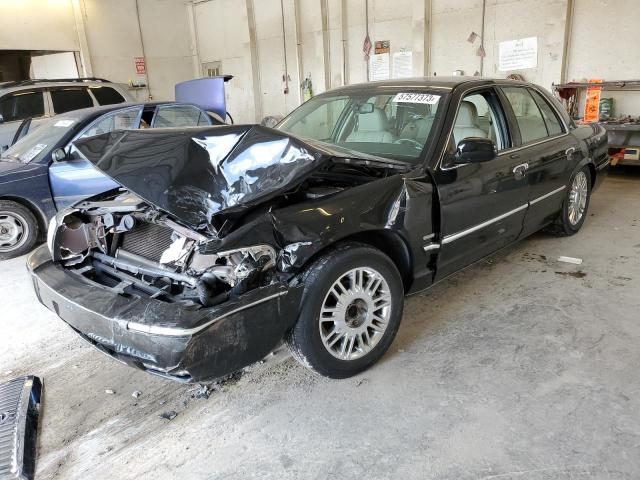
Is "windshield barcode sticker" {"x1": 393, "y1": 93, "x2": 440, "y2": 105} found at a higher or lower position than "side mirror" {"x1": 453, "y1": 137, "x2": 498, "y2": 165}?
higher

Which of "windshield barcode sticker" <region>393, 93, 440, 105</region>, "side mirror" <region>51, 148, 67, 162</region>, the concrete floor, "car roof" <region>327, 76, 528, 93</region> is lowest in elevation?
the concrete floor

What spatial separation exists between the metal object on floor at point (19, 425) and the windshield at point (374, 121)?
2250 millimetres

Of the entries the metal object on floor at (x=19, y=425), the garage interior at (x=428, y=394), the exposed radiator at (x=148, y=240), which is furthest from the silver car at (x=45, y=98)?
the metal object on floor at (x=19, y=425)

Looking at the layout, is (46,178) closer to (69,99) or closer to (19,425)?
(19,425)

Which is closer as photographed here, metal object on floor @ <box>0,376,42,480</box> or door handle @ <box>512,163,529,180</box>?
metal object on floor @ <box>0,376,42,480</box>

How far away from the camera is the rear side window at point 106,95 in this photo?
774cm

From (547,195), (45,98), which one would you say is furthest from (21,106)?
(547,195)

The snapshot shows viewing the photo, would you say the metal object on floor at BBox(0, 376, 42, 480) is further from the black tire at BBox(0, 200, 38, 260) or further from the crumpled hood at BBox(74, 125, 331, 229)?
the black tire at BBox(0, 200, 38, 260)

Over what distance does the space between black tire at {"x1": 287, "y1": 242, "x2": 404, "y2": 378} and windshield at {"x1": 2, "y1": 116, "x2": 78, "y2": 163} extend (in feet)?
13.0

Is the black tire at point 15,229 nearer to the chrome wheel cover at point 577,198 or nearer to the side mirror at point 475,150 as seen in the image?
the side mirror at point 475,150

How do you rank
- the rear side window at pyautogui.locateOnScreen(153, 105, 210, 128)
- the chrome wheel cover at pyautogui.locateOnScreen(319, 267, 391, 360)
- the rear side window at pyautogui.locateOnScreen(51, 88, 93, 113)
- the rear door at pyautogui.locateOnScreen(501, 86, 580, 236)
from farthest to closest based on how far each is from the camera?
1. the rear side window at pyautogui.locateOnScreen(51, 88, 93, 113)
2. the rear side window at pyautogui.locateOnScreen(153, 105, 210, 128)
3. the rear door at pyautogui.locateOnScreen(501, 86, 580, 236)
4. the chrome wheel cover at pyautogui.locateOnScreen(319, 267, 391, 360)

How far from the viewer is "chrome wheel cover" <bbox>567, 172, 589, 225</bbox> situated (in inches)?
175

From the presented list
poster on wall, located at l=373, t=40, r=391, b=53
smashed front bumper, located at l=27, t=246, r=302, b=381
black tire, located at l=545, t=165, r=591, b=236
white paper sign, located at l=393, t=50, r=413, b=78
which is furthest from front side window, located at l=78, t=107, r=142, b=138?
poster on wall, located at l=373, t=40, r=391, b=53

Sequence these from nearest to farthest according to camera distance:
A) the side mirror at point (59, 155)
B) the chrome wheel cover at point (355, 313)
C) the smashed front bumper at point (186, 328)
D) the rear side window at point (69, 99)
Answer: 1. the smashed front bumper at point (186, 328)
2. the chrome wheel cover at point (355, 313)
3. the side mirror at point (59, 155)
4. the rear side window at point (69, 99)
